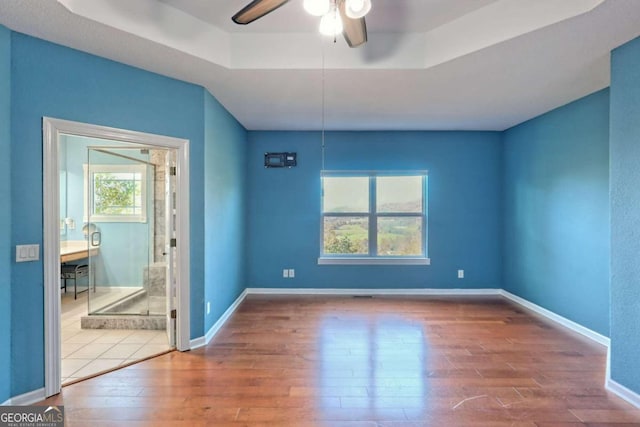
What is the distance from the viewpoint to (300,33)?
2.50m

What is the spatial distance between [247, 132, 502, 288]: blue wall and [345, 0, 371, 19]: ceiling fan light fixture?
3061 mm

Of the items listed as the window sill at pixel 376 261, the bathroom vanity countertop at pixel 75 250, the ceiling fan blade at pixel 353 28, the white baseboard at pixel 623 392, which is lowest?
the white baseboard at pixel 623 392

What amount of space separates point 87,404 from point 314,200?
11.1 feet

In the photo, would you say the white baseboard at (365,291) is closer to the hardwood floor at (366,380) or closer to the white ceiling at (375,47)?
the hardwood floor at (366,380)

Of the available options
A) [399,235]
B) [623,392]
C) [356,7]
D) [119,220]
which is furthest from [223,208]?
[623,392]

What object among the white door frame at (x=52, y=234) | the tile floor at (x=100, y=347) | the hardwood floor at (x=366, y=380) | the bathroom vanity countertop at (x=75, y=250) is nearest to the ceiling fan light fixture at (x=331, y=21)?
the white door frame at (x=52, y=234)

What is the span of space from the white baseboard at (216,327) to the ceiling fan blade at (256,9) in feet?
8.95

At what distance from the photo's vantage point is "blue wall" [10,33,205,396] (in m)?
2.05

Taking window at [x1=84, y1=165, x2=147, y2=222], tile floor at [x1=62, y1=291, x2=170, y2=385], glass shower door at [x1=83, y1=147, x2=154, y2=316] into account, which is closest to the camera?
tile floor at [x1=62, y1=291, x2=170, y2=385]

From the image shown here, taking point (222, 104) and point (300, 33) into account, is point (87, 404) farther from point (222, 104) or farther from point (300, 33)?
point (300, 33)

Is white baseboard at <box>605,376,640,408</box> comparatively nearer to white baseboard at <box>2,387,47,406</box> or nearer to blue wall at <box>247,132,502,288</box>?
blue wall at <box>247,132,502,288</box>

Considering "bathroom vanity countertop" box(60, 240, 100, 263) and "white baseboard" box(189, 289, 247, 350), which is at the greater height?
"bathroom vanity countertop" box(60, 240, 100, 263)

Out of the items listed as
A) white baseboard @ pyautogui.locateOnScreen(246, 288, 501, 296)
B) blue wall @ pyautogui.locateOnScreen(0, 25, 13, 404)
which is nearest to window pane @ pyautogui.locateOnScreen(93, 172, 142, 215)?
white baseboard @ pyautogui.locateOnScreen(246, 288, 501, 296)

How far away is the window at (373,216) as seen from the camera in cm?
478
